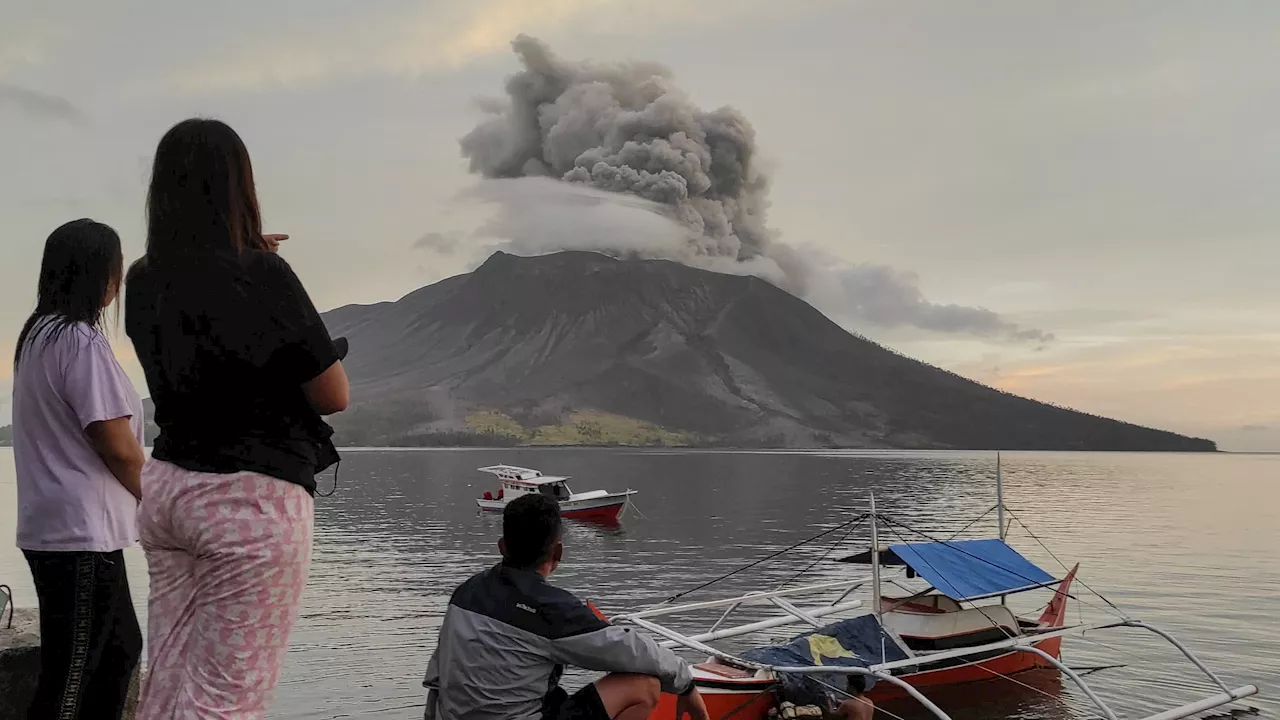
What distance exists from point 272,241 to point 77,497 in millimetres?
1333

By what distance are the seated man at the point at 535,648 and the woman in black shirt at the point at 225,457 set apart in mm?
1800

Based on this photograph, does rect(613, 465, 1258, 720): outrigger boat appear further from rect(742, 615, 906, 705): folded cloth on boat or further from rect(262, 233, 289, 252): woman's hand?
rect(262, 233, 289, 252): woman's hand

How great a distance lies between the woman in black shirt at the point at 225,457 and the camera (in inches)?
101

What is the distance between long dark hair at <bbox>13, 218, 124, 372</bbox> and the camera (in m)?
3.63

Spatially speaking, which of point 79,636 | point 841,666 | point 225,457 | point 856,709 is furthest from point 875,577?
point 225,457

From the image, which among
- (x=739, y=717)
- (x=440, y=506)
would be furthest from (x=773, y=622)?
(x=440, y=506)

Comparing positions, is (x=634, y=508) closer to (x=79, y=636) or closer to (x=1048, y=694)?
(x=1048, y=694)

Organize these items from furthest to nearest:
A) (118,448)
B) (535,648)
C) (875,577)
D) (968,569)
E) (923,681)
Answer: (923,681) < (968,569) < (875,577) < (535,648) < (118,448)

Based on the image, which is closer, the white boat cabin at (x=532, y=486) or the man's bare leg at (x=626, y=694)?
the man's bare leg at (x=626, y=694)

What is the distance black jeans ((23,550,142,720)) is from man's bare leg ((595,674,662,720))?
196 centimetres

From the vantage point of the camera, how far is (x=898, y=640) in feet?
41.2

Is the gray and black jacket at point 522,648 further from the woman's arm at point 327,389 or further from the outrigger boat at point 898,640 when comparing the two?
the outrigger boat at point 898,640

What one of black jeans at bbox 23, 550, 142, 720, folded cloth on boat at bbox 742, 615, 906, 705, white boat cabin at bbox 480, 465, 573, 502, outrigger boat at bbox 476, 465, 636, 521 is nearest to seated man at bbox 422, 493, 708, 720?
black jeans at bbox 23, 550, 142, 720

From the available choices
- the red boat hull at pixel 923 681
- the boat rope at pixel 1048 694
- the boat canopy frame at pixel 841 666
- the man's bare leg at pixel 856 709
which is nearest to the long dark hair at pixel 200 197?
the red boat hull at pixel 923 681
